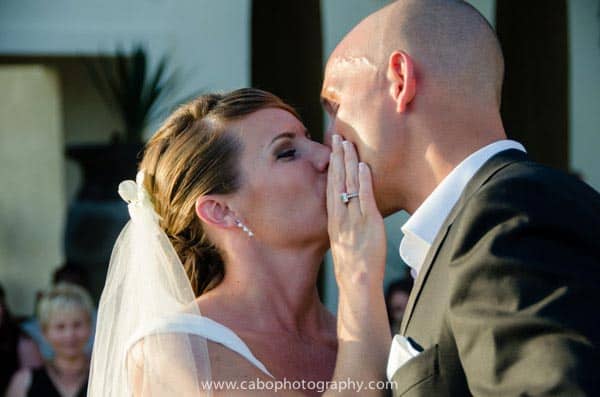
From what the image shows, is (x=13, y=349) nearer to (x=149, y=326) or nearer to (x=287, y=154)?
(x=149, y=326)

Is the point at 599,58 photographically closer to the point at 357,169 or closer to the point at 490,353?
the point at 357,169

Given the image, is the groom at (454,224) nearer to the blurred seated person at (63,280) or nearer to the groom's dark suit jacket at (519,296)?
the groom's dark suit jacket at (519,296)

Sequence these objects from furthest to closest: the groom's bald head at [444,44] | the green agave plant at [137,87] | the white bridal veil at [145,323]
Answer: the green agave plant at [137,87] < the white bridal veil at [145,323] < the groom's bald head at [444,44]

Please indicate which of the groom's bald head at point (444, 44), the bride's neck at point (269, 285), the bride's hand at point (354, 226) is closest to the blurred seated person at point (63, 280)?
the bride's neck at point (269, 285)

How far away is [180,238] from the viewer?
3.29m

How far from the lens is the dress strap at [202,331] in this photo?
115 inches

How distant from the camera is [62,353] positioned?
5.22 metres

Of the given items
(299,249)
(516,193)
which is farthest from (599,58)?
(516,193)

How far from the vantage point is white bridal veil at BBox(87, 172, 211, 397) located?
9.41ft

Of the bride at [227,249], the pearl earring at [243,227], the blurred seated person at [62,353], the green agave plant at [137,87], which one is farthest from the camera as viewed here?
the green agave plant at [137,87]

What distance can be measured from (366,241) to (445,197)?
319 mm

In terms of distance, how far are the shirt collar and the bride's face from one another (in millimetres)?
594

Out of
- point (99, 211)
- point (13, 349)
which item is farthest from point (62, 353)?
point (99, 211)

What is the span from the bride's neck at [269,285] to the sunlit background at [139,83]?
2.77 m
